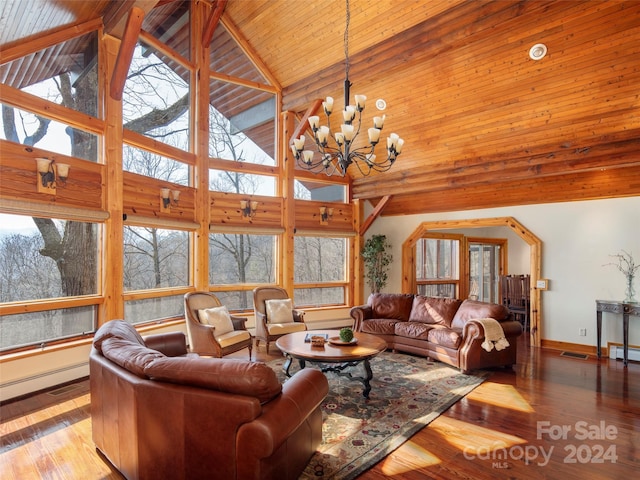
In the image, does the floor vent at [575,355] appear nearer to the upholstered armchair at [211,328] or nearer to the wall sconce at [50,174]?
the upholstered armchair at [211,328]

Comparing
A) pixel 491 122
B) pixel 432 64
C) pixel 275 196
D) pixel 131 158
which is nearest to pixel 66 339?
pixel 131 158

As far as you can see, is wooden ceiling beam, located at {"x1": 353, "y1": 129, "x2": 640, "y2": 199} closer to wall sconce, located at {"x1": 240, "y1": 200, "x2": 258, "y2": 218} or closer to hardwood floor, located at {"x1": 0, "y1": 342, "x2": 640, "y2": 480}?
wall sconce, located at {"x1": 240, "y1": 200, "x2": 258, "y2": 218}

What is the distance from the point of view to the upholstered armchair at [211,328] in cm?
443

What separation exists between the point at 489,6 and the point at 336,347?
13.5 ft

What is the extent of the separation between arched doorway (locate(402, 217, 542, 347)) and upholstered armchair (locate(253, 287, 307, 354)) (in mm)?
3130

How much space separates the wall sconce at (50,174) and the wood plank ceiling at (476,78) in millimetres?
1169

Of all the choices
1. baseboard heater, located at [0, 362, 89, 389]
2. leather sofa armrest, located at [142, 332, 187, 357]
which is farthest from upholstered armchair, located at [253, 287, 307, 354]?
baseboard heater, located at [0, 362, 89, 389]

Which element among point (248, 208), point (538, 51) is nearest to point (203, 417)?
point (248, 208)

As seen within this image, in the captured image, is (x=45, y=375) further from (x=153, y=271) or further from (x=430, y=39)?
(x=430, y=39)

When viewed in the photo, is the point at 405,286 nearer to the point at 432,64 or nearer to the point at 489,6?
the point at 432,64

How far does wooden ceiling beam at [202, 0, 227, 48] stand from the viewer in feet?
18.0

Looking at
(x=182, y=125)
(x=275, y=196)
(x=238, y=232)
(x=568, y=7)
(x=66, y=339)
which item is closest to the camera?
(x=568, y=7)

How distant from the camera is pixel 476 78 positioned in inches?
196

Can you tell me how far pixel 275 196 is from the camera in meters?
6.85
